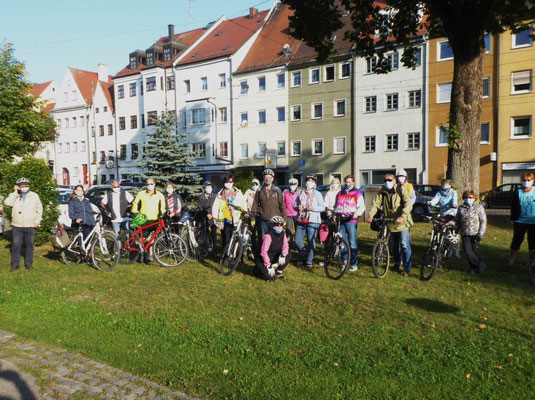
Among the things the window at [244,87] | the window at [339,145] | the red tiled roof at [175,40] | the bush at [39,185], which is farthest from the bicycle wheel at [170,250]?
the red tiled roof at [175,40]

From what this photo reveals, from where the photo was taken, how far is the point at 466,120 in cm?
1133

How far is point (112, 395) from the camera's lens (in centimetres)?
427

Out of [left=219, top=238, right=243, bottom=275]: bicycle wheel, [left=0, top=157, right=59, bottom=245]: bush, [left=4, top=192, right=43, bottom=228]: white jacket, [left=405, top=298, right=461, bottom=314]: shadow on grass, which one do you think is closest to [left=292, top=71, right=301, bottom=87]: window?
[left=0, top=157, right=59, bottom=245]: bush

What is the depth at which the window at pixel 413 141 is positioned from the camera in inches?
1505

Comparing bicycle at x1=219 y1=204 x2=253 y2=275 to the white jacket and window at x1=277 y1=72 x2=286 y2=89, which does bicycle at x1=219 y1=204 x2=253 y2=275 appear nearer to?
the white jacket

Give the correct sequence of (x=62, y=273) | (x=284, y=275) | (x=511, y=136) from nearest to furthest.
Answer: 1. (x=284, y=275)
2. (x=62, y=273)
3. (x=511, y=136)

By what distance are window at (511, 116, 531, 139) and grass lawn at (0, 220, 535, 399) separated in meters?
28.3

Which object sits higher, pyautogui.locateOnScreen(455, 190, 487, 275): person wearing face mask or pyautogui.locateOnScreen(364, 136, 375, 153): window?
pyautogui.locateOnScreen(364, 136, 375, 153): window

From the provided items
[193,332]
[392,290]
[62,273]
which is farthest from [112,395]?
[62,273]

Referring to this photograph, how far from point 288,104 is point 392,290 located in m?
38.7

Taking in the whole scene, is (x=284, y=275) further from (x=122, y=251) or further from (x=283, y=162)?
(x=283, y=162)

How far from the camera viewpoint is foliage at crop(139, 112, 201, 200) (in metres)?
22.8

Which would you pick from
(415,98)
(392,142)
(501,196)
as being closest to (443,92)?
(415,98)

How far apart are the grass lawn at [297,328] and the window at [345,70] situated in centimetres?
3386
